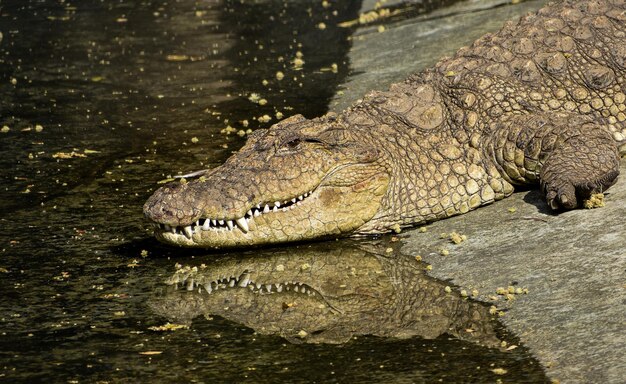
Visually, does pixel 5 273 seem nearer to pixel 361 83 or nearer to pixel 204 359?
pixel 204 359

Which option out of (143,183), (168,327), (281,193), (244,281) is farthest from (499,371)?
(143,183)

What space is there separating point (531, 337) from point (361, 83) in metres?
6.09

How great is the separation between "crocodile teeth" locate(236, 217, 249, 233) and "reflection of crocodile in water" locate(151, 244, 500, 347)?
202mm

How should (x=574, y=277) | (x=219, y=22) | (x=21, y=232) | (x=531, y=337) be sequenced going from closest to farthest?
(x=531, y=337) < (x=574, y=277) < (x=21, y=232) < (x=219, y=22)

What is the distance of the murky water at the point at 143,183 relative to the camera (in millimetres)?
5023

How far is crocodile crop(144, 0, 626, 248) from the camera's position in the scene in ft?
21.5

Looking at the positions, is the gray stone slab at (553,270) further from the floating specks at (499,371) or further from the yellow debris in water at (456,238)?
the floating specks at (499,371)

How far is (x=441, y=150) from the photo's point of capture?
7.07m

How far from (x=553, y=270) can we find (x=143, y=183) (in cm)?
376

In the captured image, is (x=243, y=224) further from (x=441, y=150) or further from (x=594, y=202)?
(x=594, y=202)

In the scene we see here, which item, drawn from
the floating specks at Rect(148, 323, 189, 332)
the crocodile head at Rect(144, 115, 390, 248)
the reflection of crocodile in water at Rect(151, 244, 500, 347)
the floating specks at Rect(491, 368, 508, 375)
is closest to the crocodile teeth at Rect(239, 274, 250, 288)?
the reflection of crocodile in water at Rect(151, 244, 500, 347)

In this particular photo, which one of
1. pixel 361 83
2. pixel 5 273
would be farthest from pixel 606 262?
pixel 361 83

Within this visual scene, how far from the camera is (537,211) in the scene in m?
6.67

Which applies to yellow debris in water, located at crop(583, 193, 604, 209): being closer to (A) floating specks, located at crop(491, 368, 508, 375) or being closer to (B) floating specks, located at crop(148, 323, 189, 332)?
(A) floating specks, located at crop(491, 368, 508, 375)
